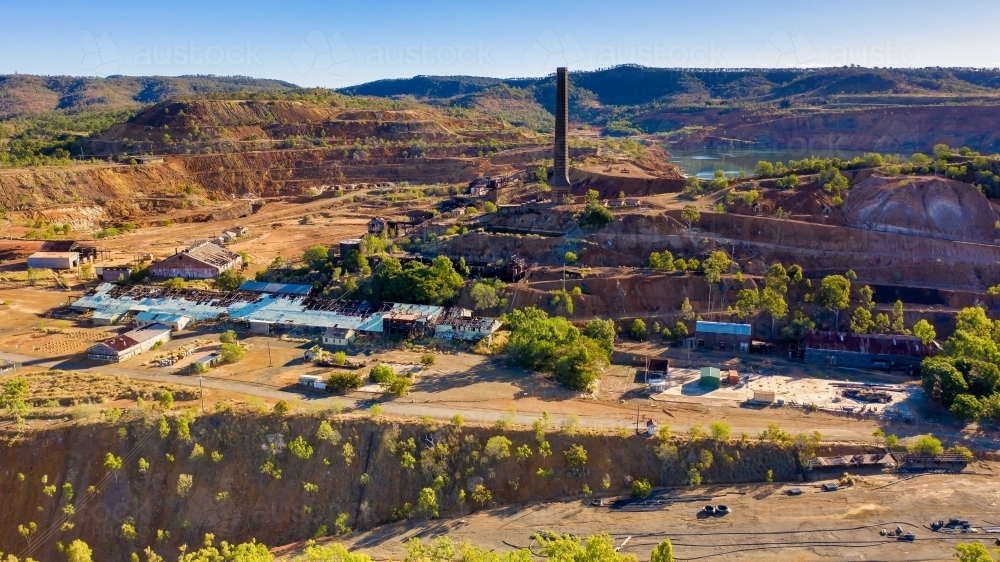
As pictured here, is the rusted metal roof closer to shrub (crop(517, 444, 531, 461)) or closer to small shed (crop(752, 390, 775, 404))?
small shed (crop(752, 390, 775, 404))

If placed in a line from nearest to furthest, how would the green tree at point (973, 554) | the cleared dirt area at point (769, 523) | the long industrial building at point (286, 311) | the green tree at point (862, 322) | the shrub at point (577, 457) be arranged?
the green tree at point (973, 554)
the cleared dirt area at point (769, 523)
the shrub at point (577, 457)
the green tree at point (862, 322)
the long industrial building at point (286, 311)

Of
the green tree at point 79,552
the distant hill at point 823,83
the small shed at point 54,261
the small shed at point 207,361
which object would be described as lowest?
the green tree at point 79,552

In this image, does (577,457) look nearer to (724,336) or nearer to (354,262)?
(724,336)

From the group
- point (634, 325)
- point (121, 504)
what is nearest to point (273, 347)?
point (121, 504)

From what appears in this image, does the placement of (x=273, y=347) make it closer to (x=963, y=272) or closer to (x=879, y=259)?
(x=879, y=259)

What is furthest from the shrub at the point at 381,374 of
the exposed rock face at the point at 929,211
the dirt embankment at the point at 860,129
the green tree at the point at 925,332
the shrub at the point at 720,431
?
the dirt embankment at the point at 860,129

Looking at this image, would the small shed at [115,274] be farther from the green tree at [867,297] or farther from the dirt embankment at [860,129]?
the dirt embankment at [860,129]

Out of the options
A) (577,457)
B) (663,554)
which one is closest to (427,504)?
(577,457)
